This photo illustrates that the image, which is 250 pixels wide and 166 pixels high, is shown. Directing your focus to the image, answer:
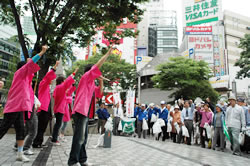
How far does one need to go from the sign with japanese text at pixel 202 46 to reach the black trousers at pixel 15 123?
48.2 meters

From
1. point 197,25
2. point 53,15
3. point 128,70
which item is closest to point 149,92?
point 128,70

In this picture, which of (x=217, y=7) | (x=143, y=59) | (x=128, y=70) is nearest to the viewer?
(x=128, y=70)

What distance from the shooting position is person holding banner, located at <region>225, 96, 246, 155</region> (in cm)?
676

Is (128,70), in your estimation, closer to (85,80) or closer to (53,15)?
(53,15)

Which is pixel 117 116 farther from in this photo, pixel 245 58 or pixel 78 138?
pixel 245 58

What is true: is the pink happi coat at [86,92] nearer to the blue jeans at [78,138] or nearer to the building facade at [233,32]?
the blue jeans at [78,138]

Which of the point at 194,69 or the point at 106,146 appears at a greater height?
the point at 194,69

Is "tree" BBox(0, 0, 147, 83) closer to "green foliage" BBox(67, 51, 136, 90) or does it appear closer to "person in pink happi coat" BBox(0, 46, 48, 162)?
"person in pink happi coat" BBox(0, 46, 48, 162)

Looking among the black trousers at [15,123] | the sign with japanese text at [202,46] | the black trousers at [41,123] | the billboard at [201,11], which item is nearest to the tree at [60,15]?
the black trousers at [41,123]

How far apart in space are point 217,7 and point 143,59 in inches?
1034

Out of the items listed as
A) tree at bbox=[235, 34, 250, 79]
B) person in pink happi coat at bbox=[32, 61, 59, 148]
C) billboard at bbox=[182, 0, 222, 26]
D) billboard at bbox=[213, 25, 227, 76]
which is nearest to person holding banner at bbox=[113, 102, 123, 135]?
person in pink happi coat at bbox=[32, 61, 59, 148]

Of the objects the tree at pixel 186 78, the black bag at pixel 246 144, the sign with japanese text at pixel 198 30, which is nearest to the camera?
the black bag at pixel 246 144

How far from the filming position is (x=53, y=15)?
24.8ft

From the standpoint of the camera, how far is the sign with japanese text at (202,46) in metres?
48.6
